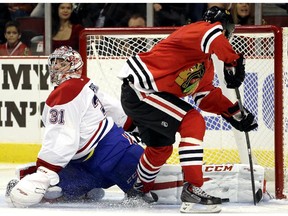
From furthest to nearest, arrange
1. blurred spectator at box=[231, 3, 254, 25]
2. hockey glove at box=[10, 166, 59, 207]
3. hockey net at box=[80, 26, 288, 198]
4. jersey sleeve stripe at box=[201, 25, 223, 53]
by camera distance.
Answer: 1. blurred spectator at box=[231, 3, 254, 25]
2. hockey net at box=[80, 26, 288, 198]
3. hockey glove at box=[10, 166, 59, 207]
4. jersey sleeve stripe at box=[201, 25, 223, 53]

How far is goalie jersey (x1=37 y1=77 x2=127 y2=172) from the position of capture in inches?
199

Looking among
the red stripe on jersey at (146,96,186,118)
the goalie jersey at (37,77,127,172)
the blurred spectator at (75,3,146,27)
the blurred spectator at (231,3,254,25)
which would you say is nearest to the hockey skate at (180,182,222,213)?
the red stripe on jersey at (146,96,186,118)

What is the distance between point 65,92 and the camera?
16.7 feet

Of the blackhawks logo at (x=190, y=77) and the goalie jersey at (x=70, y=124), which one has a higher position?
the blackhawks logo at (x=190, y=77)

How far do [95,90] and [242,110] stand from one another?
733mm

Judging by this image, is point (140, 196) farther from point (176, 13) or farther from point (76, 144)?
point (176, 13)

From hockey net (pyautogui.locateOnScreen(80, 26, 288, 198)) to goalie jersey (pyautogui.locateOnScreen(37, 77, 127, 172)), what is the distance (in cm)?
A: 61

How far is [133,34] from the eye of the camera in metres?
5.75

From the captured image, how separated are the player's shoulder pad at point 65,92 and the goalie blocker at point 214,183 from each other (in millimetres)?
408

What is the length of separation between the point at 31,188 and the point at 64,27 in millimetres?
3124

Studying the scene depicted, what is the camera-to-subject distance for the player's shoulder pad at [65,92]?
507cm

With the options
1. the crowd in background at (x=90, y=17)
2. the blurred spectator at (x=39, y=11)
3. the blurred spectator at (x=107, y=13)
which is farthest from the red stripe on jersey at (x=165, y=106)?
the blurred spectator at (x=39, y=11)

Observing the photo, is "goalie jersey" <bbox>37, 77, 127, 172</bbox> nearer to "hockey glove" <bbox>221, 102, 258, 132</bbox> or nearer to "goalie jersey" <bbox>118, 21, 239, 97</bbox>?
"goalie jersey" <bbox>118, 21, 239, 97</bbox>

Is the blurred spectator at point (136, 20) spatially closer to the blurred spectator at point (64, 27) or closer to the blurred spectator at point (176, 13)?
the blurred spectator at point (176, 13)
